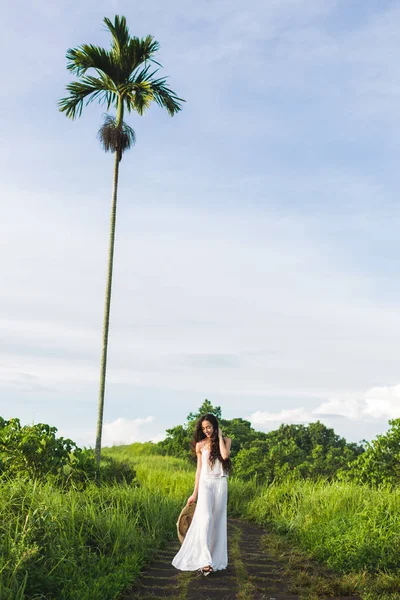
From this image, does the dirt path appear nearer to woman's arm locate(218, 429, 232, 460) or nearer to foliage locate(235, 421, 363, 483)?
woman's arm locate(218, 429, 232, 460)

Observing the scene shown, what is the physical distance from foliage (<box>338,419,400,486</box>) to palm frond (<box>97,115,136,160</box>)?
11474 millimetres

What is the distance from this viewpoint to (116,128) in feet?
66.0

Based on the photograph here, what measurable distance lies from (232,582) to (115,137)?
1536cm

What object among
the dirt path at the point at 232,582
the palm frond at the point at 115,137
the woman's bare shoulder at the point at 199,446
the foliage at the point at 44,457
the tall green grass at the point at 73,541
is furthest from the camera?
the palm frond at the point at 115,137

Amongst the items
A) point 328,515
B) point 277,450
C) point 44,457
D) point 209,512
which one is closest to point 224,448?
point 209,512

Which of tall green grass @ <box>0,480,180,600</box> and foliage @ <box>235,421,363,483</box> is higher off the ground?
foliage @ <box>235,421,363,483</box>

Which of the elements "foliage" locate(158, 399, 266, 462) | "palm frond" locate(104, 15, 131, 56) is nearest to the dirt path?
"foliage" locate(158, 399, 266, 462)

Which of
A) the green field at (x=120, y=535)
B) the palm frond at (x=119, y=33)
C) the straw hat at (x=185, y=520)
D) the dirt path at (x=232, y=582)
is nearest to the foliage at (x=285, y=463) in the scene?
the green field at (x=120, y=535)

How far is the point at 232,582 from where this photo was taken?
24.3 ft

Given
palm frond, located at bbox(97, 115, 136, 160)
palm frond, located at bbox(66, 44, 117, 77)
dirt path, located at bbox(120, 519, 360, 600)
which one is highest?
palm frond, located at bbox(66, 44, 117, 77)

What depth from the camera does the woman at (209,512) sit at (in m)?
7.66

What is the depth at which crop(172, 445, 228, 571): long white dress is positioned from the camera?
766cm

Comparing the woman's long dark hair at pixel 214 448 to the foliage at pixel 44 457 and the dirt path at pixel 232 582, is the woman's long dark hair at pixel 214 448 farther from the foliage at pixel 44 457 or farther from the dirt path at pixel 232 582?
the foliage at pixel 44 457

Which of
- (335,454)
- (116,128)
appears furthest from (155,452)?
(116,128)
